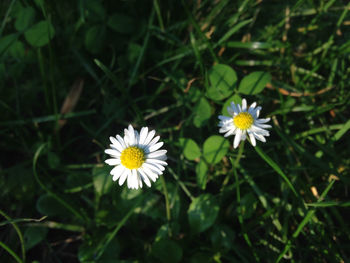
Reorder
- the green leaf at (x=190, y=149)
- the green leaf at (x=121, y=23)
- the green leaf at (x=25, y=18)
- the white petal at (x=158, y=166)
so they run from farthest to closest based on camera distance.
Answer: the green leaf at (x=121, y=23) → the green leaf at (x=25, y=18) → the green leaf at (x=190, y=149) → the white petal at (x=158, y=166)

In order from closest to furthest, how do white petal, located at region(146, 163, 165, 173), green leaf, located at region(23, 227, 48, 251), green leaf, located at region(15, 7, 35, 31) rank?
white petal, located at region(146, 163, 165, 173), green leaf, located at region(23, 227, 48, 251), green leaf, located at region(15, 7, 35, 31)

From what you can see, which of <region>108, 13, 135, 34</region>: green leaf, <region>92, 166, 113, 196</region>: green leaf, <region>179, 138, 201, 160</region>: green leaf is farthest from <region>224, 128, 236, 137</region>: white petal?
<region>108, 13, 135, 34</region>: green leaf

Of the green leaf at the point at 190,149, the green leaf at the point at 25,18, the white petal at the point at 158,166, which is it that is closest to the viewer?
the white petal at the point at 158,166

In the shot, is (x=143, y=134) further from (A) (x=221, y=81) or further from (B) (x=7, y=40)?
(B) (x=7, y=40)

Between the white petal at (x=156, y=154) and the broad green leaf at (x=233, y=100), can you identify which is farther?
the broad green leaf at (x=233, y=100)

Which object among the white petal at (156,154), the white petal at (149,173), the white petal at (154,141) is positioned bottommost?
the white petal at (149,173)

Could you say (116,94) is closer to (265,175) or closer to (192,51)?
(192,51)

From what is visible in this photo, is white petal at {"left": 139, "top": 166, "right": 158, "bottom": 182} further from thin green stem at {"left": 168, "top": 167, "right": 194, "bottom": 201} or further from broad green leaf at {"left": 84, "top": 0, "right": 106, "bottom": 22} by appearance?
broad green leaf at {"left": 84, "top": 0, "right": 106, "bottom": 22}

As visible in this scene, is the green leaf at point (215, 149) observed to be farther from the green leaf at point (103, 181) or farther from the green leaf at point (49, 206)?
the green leaf at point (49, 206)

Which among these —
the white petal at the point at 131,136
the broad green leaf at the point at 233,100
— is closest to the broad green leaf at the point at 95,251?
the white petal at the point at 131,136
